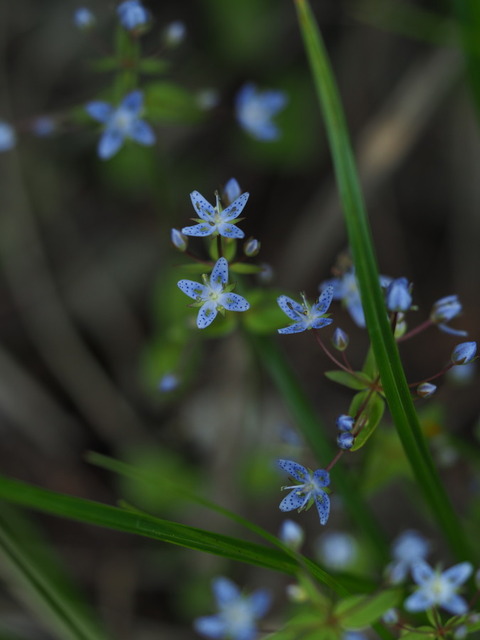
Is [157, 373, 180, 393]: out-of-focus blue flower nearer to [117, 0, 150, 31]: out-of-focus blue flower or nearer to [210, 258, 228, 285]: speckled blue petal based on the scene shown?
[210, 258, 228, 285]: speckled blue petal

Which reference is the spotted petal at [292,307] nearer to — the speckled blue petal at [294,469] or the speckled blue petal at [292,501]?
the speckled blue petal at [294,469]

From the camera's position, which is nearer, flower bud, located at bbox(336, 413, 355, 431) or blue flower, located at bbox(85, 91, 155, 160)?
flower bud, located at bbox(336, 413, 355, 431)

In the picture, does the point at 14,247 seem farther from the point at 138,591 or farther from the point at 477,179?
the point at 477,179

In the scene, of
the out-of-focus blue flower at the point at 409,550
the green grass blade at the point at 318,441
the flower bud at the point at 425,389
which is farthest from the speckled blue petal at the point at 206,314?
the out-of-focus blue flower at the point at 409,550

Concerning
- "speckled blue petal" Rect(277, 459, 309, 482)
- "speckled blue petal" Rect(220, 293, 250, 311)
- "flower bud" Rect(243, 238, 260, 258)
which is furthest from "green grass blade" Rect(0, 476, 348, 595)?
"flower bud" Rect(243, 238, 260, 258)

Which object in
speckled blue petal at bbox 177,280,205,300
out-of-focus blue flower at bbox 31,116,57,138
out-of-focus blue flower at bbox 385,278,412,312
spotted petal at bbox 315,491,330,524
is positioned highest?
Answer: out-of-focus blue flower at bbox 31,116,57,138
